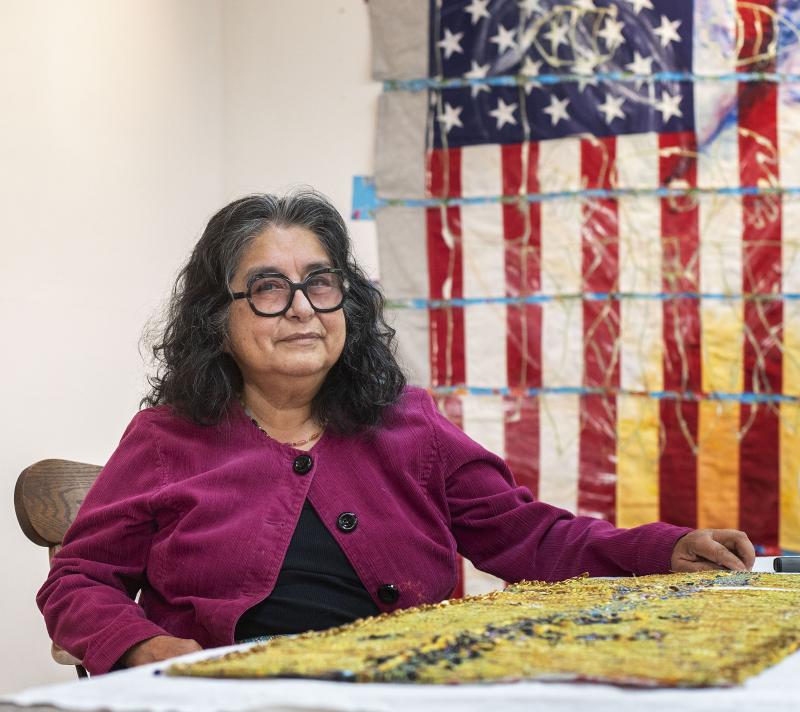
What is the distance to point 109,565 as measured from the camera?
1577 mm

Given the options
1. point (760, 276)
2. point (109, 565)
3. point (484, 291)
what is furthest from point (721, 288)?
point (109, 565)

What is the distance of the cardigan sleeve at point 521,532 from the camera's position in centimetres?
161

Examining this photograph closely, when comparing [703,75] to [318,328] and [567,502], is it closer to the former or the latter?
[567,502]

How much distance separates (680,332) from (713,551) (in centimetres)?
180

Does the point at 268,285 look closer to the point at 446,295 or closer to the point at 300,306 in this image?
the point at 300,306

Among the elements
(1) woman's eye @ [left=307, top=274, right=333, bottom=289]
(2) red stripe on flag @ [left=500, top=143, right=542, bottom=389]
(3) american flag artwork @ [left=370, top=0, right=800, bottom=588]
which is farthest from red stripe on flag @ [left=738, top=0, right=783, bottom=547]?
(1) woman's eye @ [left=307, top=274, right=333, bottom=289]

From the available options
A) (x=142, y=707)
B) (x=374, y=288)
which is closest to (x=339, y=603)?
(x=374, y=288)

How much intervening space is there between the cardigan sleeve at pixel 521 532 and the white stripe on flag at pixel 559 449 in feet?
4.94

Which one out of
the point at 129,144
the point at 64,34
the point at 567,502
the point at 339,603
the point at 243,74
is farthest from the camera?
the point at 243,74

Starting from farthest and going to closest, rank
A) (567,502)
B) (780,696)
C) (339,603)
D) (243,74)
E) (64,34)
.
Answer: (243,74) < (567,502) < (64,34) < (339,603) < (780,696)

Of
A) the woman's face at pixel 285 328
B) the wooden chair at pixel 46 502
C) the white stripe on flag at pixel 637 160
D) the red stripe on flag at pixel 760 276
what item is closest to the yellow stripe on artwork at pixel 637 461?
the red stripe on flag at pixel 760 276

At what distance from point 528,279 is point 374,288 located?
1471 millimetres

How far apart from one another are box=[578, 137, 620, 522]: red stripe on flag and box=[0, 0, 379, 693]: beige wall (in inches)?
27.5

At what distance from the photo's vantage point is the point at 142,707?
75 cm
